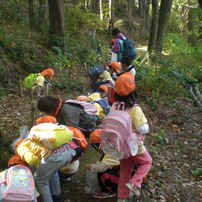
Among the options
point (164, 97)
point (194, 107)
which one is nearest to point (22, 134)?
point (164, 97)

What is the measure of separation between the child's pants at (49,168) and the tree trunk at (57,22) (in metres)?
8.34

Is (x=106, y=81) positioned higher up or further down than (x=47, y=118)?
further down

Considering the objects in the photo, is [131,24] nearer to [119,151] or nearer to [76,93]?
[76,93]

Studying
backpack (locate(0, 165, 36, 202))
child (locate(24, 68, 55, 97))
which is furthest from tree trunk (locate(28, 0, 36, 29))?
backpack (locate(0, 165, 36, 202))

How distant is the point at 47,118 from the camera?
10.3 ft

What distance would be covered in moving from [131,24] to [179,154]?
2591 cm

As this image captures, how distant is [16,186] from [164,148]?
4.20m

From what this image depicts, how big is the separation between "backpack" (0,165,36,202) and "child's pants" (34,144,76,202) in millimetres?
334

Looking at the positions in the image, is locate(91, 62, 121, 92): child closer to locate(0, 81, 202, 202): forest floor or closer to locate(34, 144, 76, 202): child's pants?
locate(0, 81, 202, 202): forest floor

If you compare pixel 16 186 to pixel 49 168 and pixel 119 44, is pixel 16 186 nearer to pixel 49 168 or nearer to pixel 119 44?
pixel 49 168

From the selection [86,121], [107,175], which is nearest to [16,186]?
[107,175]

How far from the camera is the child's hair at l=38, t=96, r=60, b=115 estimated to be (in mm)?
3349

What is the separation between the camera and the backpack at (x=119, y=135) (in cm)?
272

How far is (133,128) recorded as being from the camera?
2969mm
